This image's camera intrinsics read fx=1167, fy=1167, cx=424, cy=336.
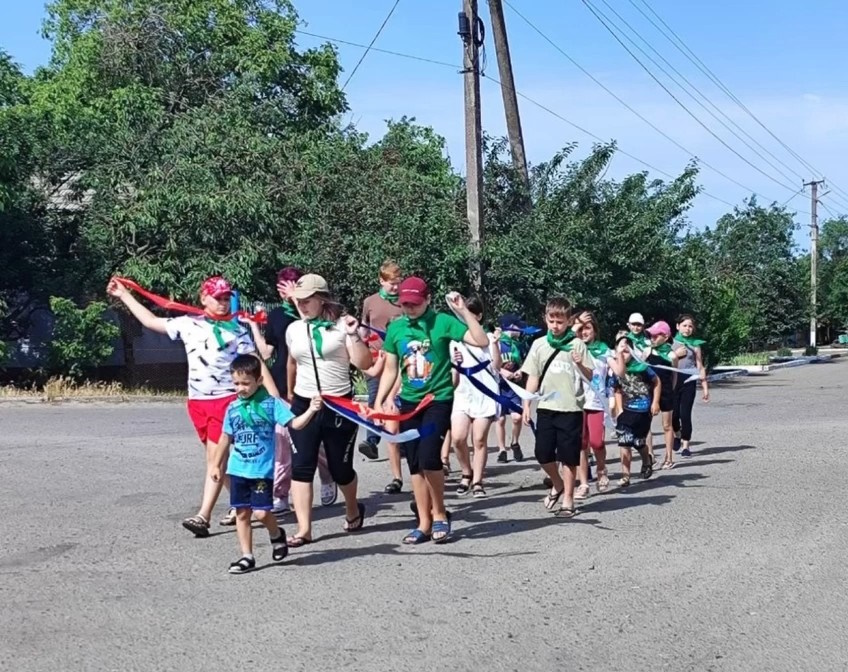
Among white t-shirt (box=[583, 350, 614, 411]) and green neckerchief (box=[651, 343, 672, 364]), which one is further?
green neckerchief (box=[651, 343, 672, 364])

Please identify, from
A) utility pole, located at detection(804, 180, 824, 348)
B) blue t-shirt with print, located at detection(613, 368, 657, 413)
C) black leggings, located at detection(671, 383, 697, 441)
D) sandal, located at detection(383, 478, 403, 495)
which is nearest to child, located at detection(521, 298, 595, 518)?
sandal, located at detection(383, 478, 403, 495)

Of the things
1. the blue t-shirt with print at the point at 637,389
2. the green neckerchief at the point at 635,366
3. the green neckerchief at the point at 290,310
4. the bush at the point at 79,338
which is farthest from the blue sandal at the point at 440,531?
the bush at the point at 79,338

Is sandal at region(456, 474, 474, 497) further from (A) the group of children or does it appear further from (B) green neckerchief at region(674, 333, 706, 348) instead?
(B) green neckerchief at region(674, 333, 706, 348)

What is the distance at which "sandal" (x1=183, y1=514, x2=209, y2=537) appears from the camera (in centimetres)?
781

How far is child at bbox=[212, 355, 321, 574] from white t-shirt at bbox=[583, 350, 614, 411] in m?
3.63

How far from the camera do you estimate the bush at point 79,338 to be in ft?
67.3

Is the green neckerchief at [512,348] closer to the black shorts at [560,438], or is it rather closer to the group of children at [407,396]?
the group of children at [407,396]

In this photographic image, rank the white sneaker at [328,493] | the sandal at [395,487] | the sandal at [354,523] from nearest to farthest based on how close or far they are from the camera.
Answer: the sandal at [354,523]
the white sneaker at [328,493]
the sandal at [395,487]

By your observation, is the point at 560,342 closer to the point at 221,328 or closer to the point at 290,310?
the point at 290,310

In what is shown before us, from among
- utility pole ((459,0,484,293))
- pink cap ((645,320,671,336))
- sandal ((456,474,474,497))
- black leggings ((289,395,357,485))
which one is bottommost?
sandal ((456,474,474,497))

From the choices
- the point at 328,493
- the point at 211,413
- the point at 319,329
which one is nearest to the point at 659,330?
the point at 328,493

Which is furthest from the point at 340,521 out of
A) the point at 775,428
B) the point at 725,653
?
the point at 775,428

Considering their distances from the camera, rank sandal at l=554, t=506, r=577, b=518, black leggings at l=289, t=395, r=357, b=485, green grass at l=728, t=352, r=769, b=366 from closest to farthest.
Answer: black leggings at l=289, t=395, r=357, b=485 → sandal at l=554, t=506, r=577, b=518 → green grass at l=728, t=352, r=769, b=366

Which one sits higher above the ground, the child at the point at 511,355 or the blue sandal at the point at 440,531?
the child at the point at 511,355
